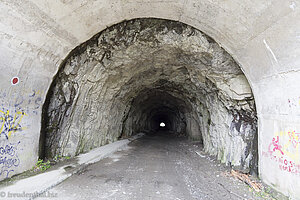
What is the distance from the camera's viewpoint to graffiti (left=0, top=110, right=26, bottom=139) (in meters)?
4.25

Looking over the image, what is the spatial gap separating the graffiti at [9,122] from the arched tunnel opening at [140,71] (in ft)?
3.91

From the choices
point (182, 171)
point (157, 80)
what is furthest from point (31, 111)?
point (157, 80)

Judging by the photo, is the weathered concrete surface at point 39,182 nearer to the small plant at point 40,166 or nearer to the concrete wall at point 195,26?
the small plant at point 40,166

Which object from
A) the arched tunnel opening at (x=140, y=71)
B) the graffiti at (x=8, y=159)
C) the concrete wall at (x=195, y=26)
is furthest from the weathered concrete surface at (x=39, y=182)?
the arched tunnel opening at (x=140, y=71)

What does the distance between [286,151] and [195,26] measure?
4.02 m

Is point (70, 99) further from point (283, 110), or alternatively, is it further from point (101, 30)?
point (283, 110)

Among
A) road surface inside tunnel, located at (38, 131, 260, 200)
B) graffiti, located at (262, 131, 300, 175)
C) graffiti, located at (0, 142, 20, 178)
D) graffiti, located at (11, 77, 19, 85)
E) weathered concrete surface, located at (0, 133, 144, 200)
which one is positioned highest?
graffiti, located at (11, 77, 19, 85)

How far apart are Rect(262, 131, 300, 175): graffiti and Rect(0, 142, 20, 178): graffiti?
638 centimetres

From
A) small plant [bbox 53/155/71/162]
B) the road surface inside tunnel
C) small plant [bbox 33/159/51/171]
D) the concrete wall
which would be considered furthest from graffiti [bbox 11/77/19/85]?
small plant [bbox 53/155/71/162]

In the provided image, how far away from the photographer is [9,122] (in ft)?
14.5

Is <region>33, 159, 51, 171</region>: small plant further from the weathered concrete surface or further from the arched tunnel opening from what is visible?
the arched tunnel opening

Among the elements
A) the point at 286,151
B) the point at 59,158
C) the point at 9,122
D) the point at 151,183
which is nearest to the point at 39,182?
the point at 9,122

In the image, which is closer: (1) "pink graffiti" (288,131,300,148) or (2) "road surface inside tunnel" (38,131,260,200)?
(1) "pink graffiti" (288,131,300,148)

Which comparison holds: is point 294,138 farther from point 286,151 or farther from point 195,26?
point 195,26
